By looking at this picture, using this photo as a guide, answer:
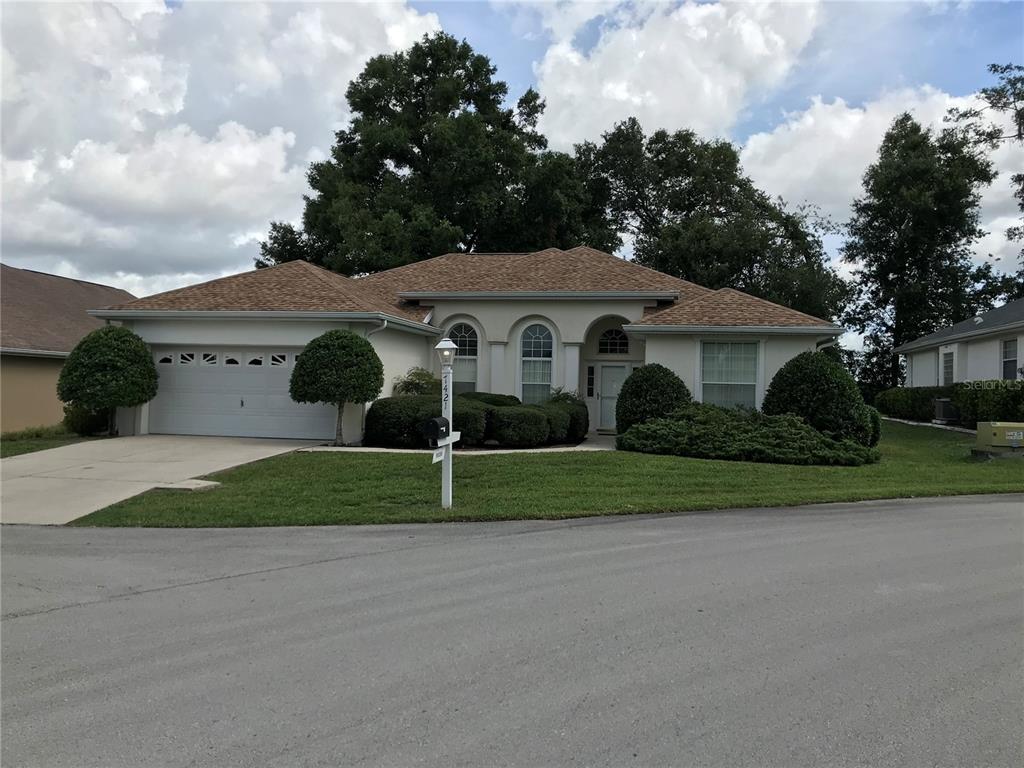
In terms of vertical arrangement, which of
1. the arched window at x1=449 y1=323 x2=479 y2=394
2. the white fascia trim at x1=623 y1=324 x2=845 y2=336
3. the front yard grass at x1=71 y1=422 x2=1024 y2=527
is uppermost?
the white fascia trim at x1=623 y1=324 x2=845 y2=336

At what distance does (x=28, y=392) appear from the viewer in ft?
68.3

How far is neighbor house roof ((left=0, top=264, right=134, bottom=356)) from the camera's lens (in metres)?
21.0

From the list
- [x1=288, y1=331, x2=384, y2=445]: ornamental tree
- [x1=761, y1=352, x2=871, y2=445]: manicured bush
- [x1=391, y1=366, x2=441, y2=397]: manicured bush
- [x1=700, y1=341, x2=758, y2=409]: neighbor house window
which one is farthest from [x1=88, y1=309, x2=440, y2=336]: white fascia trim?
[x1=761, y1=352, x2=871, y2=445]: manicured bush

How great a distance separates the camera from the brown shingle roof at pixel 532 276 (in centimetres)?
1981

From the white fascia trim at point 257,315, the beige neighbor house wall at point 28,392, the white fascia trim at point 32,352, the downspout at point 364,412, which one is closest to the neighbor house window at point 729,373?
the white fascia trim at point 257,315

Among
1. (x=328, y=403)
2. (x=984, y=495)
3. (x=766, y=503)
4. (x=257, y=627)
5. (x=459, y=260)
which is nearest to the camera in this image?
(x=257, y=627)

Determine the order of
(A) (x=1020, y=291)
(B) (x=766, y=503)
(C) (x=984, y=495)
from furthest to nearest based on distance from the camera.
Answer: (A) (x=1020, y=291), (C) (x=984, y=495), (B) (x=766, y=503)

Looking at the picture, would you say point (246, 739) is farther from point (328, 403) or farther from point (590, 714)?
point (328, 403)

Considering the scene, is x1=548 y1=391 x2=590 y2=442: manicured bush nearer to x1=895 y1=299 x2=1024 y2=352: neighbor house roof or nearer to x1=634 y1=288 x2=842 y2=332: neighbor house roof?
x1=634 y1=288 x2=842 y2=332: neighbor house roof

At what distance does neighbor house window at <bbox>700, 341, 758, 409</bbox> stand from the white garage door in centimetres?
902

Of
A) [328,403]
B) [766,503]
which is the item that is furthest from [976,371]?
[328,403]

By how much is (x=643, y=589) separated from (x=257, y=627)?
3045 mm

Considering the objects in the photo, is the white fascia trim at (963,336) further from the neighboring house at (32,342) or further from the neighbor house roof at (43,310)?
the neighbor house roof at (43,310)

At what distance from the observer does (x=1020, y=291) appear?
35.1 meters
